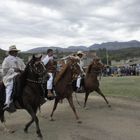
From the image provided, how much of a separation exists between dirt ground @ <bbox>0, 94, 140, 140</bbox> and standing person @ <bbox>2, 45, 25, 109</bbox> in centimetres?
129

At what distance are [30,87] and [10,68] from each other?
1.13m

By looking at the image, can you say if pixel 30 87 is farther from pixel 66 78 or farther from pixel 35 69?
pixel 66 78

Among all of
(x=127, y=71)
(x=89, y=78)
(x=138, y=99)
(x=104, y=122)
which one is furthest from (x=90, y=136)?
(x=127, y=71)

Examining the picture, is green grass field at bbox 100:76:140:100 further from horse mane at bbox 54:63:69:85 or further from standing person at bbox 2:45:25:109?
standing person at bbox 2:45:25:109

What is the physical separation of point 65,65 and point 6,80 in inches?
128

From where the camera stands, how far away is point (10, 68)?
12781mm

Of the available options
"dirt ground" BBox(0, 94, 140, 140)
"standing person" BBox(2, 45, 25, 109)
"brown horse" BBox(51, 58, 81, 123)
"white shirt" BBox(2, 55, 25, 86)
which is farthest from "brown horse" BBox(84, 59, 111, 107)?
"white shirt" BBox(2, 55, 25, 86)

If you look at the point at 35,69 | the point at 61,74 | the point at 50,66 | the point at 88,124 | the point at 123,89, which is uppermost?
the point at 35,69

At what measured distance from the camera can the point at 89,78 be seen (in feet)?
61.1

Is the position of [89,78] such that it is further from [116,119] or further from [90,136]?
[90,136]

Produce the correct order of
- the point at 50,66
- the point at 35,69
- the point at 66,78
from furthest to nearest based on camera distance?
the point at 50,66
the point at 66,78
the point at 35,69

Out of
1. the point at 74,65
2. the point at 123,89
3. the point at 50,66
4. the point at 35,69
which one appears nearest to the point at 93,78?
the point at 50,66

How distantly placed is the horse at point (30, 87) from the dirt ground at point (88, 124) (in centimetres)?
92

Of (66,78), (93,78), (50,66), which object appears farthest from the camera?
(93,78)
